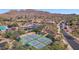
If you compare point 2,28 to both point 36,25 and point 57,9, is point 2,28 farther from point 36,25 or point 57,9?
point 57,9

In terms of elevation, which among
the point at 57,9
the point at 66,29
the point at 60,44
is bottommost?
the point at 60,44

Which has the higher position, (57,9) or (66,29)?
(57,9)

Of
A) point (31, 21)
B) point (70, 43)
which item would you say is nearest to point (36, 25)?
point (31, 21)
